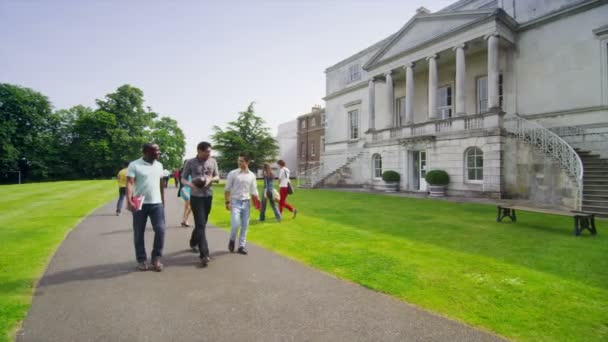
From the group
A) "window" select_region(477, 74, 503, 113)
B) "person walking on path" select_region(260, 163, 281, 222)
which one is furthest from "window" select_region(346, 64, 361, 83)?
"person walking on path" select_region(260, 163, 281, 222)

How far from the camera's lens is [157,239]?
4797 mm

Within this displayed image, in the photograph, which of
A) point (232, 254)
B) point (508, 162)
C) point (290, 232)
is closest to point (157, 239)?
point (232, 254)

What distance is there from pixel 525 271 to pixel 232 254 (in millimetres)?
4987

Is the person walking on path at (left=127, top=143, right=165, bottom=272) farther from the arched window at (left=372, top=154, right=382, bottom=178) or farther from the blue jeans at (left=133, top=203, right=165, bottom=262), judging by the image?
the arched window at (left=372, top=154, right=382, bottom=178)

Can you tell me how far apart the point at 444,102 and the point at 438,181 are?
7189 mm

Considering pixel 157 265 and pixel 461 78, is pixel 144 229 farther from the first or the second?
pixel 461 78

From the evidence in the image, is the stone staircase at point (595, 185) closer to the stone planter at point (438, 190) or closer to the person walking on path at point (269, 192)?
the stone planter at point (438, 190)

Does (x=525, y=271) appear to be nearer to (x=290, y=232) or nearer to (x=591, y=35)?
(x=290, y=232)

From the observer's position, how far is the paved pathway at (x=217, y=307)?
288 centimetres

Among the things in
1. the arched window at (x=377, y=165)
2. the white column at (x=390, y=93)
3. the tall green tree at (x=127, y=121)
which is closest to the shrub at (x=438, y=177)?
the arched window at (x=377, y=165)

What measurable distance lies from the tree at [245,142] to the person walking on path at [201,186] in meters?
25.7

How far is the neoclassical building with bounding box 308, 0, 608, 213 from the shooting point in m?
13.3

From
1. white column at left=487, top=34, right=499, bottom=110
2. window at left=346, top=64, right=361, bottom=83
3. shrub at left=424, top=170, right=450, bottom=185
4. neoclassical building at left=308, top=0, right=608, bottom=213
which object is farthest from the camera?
window at left=346, top=64, right=361, bottom=83

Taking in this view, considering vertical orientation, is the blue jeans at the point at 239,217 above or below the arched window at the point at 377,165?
below
